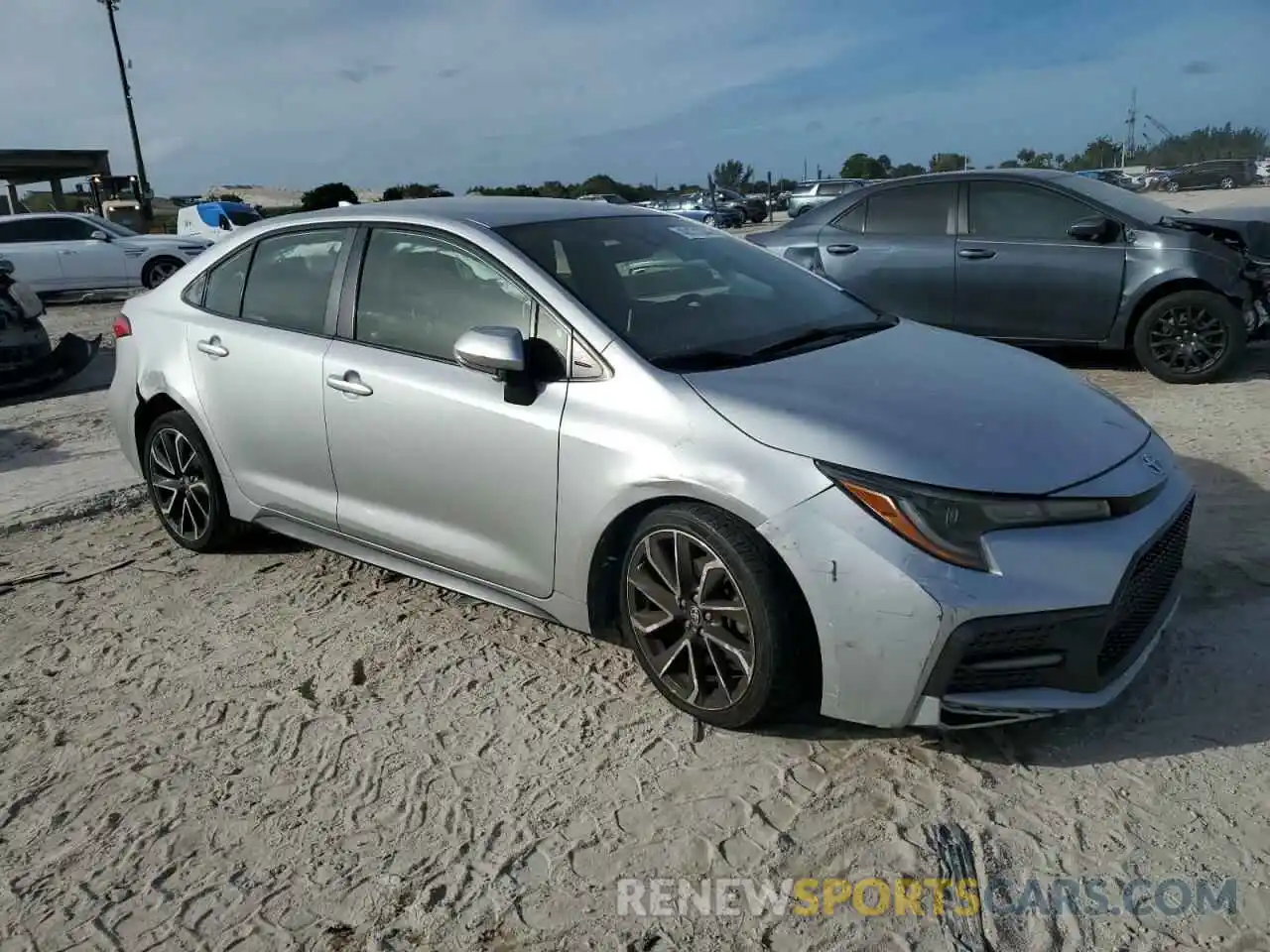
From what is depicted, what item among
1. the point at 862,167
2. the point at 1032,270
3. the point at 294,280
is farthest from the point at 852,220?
the point at 862,167

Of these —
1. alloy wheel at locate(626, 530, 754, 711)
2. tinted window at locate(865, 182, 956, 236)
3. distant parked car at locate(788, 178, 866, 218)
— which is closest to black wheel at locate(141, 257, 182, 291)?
tinted window at locate(865, 182, 956, 236)

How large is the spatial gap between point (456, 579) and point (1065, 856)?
7.22 feet

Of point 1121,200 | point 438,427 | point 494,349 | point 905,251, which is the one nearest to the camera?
point 494,349

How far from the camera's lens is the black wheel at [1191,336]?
24.1ft

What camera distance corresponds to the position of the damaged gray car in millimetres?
9039

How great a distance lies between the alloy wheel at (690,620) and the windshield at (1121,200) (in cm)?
607

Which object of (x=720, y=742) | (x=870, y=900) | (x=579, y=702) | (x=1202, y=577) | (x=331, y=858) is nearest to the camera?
(x=870, y=900)

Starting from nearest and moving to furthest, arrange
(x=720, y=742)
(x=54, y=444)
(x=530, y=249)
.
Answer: (x=720, y=742), (x=530, y=249), (x=54, y=444)

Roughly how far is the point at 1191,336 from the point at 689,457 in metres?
5.87

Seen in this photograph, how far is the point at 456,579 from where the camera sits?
3.85m

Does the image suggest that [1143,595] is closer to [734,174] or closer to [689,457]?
[689,457]

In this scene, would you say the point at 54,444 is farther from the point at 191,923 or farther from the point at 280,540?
the point at 191,923

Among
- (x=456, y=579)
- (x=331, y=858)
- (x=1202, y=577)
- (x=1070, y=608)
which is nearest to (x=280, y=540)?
(x=456, y=579)

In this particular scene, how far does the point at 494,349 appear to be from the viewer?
11.0 ft
